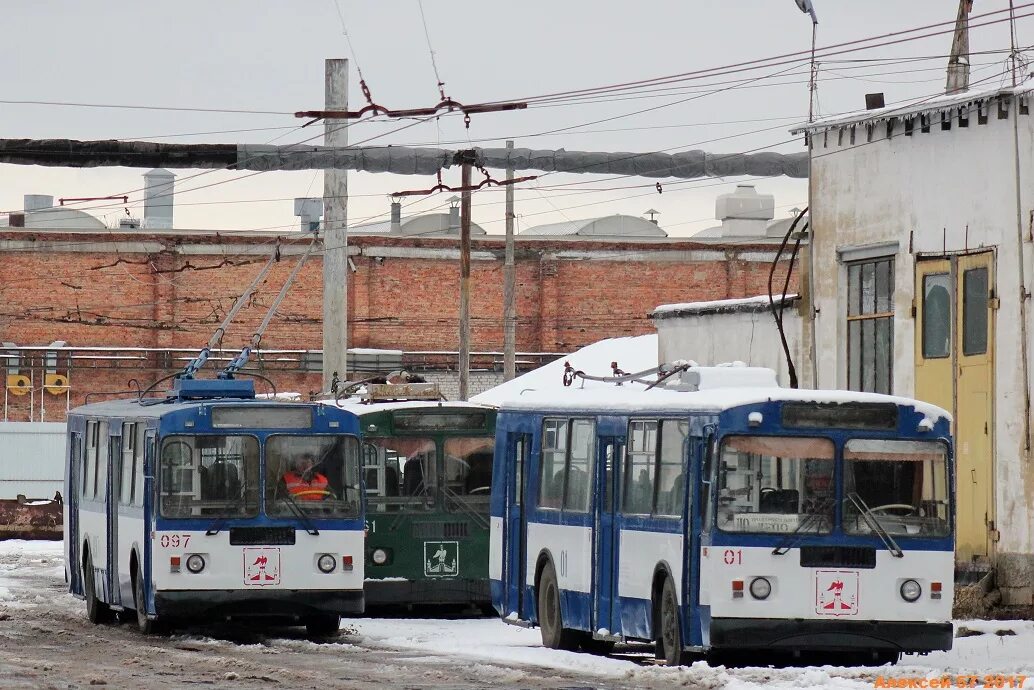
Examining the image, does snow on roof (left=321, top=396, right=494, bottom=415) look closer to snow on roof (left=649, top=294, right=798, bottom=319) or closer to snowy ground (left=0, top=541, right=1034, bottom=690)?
snowy ground (left=0, top=541, right=1034, bottom=690)

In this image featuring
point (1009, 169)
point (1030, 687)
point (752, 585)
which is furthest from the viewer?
point (1009, 169)

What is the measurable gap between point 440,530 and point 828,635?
792 cm

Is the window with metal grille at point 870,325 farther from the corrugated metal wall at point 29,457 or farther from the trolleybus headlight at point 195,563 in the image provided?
the corrugated metal wall at point 29,457

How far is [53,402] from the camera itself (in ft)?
182

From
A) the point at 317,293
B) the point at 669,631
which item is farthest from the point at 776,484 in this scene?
the point at 317,293

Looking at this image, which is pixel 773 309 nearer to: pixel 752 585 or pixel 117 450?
pixel 117 450

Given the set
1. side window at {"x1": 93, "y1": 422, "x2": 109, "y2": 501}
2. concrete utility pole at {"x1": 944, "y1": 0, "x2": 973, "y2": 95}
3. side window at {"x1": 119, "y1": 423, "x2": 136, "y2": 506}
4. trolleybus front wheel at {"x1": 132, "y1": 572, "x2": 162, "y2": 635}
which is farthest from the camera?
concrete utility pole at {"x1": 944, "y1": 0, "x2": 973, "y2": 95}

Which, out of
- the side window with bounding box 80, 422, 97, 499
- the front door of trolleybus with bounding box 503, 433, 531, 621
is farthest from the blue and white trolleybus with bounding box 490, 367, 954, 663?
the side window with bounding box 80, 422, 97, 499

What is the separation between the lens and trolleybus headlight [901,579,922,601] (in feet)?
47.1

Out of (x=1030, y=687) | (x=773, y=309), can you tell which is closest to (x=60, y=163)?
(x=773, y=309)

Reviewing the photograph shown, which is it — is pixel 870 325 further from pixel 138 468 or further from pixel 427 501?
pixel 138 468

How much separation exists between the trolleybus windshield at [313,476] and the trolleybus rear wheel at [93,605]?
338 centimetres

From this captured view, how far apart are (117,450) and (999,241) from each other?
30.4 ft

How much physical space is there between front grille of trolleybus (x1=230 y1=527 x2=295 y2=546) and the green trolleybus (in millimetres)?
2959
